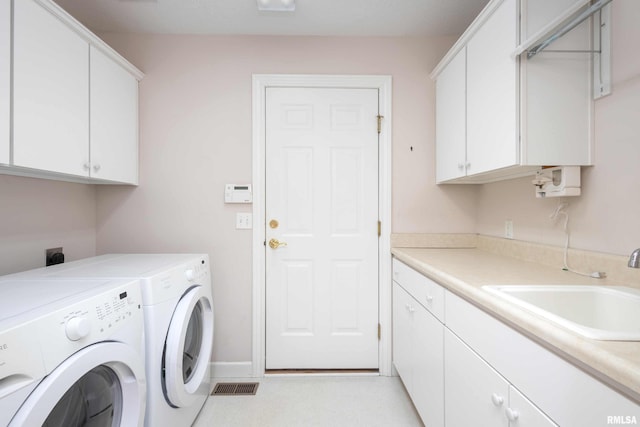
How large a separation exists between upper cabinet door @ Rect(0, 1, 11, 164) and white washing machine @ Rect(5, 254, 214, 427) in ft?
1.86

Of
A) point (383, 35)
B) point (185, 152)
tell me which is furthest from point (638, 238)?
point (185, 152)

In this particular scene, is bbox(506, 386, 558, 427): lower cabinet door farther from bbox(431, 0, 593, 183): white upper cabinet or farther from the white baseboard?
the white baseboard

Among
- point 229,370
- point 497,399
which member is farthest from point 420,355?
point 229,370

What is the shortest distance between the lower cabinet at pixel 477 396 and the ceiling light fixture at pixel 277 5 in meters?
2.00

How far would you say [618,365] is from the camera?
1.66 ft

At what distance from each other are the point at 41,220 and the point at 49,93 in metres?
0.79

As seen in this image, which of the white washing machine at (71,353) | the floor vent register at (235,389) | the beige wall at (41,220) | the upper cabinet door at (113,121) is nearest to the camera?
the white washing machine at (71,353)

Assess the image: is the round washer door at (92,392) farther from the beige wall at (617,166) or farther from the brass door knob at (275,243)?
the beige wall at (617,166)

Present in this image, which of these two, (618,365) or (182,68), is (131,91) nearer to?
(182,68)

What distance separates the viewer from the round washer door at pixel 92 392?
0.68m

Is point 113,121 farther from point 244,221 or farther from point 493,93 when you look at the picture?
point 493,93

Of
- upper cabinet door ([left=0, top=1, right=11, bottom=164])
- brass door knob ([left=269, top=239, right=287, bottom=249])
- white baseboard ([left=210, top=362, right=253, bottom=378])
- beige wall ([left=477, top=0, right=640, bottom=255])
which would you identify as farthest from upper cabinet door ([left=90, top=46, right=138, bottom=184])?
beige wall ([left=477, top=0, right=640, bottom=255])

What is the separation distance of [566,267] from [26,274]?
8.22ft

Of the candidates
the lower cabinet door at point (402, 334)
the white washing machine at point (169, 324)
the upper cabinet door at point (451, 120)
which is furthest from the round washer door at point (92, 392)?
the upper cabinet door at point (451, 120)
